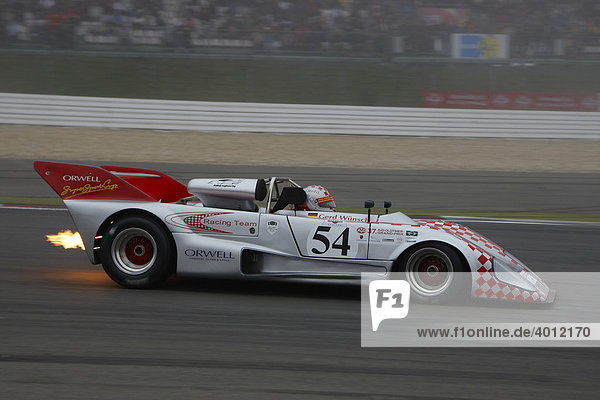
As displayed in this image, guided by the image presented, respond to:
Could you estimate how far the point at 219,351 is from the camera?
4.38 metres

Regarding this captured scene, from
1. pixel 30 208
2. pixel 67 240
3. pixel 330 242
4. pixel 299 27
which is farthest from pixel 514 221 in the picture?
pixel 299 27

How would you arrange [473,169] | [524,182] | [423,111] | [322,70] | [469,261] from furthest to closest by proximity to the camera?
[322,70], [423,111], [473,169], [524,182], [469,261]

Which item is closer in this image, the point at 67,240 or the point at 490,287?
the point at 490,287

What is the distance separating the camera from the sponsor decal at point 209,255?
5.60m

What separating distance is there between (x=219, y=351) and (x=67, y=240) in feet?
9.62

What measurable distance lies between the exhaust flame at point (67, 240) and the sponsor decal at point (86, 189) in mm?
770

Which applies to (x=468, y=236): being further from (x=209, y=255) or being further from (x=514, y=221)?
(x=514, y=221)

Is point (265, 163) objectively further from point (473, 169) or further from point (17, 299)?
point (17, 299)

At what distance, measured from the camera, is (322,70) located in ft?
63.9

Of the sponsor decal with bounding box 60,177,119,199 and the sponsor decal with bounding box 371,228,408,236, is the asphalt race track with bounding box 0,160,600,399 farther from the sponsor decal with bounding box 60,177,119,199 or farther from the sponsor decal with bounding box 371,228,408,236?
the sponsor decal with bounding box 60,177,119,199

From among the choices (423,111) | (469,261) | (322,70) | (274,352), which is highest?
(322,70)

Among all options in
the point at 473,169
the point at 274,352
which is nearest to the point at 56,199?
the point at 274,352

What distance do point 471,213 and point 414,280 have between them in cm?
485

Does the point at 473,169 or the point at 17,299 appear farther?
the point at 473,169
